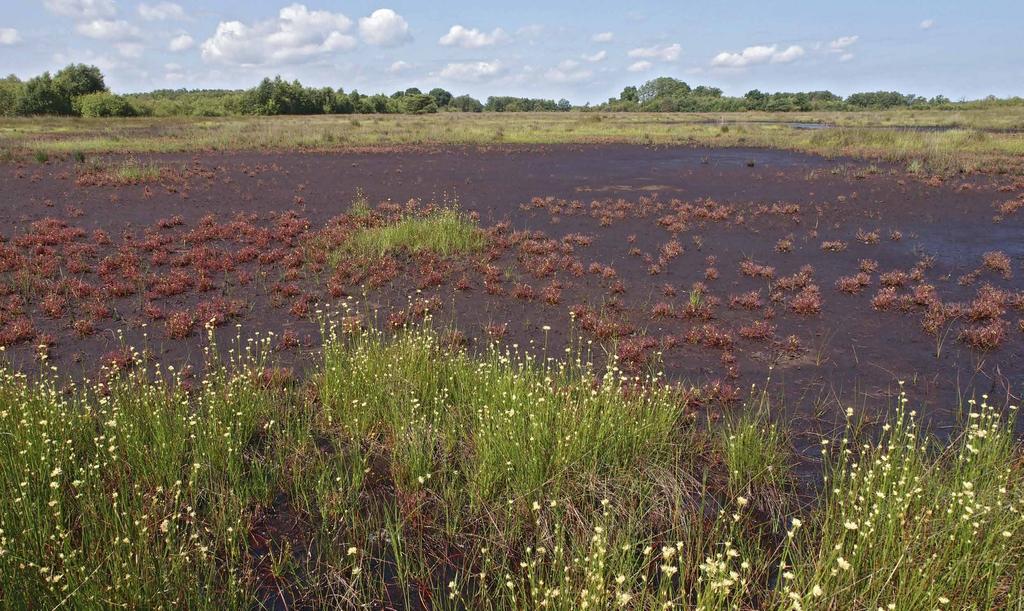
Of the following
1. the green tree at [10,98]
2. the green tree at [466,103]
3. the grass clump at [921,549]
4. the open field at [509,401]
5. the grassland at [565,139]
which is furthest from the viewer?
the green tree at [466,103]

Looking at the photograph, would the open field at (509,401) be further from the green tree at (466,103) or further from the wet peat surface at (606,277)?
the green tree at (466,103)

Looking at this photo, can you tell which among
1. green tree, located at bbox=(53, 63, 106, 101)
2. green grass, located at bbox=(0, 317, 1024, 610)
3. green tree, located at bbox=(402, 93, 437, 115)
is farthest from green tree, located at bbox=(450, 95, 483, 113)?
green grass, located at bbox=(0, 317, 1024, 610)

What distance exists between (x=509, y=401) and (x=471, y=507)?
4.60 feet

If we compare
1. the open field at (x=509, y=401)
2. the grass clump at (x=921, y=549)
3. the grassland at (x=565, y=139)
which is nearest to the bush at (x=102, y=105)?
the grassland at (x=565, y=139)

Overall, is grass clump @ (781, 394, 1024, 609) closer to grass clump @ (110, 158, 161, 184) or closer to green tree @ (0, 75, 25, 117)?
grass clump @ (110, 158, 161, 184)

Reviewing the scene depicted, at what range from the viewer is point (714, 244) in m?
15.3

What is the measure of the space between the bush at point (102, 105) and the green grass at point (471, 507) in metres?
76.9

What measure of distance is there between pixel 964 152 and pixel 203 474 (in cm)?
4003

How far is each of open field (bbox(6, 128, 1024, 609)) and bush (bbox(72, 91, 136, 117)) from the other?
2222 inches

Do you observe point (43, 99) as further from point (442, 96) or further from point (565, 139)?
point (442, 96)

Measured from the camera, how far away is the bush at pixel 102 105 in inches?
2576

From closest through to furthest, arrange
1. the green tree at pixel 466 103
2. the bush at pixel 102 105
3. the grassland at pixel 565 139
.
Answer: the grassland at pixel 565 139 → the bush at pixel 102 105 → the green tree at pixel 466 103

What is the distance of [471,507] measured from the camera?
4.81m

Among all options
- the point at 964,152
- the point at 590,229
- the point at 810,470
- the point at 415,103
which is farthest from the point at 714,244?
the point at 415,103
